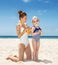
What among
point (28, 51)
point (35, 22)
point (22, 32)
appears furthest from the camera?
point (28, 51)

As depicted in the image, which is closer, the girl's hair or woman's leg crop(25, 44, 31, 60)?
the girl's hair

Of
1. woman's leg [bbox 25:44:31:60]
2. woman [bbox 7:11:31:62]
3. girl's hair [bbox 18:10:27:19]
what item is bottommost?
woman's leg [bbox 25:44:31:60]

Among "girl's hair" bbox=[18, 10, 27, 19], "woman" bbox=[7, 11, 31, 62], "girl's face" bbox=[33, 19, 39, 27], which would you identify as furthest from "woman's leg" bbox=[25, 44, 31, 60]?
"girl's hair" bbox=[18, 10, 27, 19]

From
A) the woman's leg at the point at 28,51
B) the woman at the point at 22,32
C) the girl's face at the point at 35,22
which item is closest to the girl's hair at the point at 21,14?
the woman at the point at 22,32

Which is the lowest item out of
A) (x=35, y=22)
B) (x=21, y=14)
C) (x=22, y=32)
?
(x=22, y=32)

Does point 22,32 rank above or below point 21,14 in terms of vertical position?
below

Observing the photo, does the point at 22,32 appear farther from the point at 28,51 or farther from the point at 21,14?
the point at 28,51

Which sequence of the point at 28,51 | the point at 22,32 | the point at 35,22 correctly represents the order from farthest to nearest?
the point at 28,51, the point at 35,22, the point at 22,32

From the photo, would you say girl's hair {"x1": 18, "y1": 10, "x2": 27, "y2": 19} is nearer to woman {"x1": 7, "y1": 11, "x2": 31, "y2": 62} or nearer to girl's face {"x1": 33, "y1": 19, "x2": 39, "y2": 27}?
woman {"x1": 7, "y1": 11, "x2": 31, "y2": 62}

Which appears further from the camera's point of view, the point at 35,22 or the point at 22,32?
the point at 35,22

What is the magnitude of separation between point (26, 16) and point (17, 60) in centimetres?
145

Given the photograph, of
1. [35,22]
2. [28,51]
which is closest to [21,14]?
[35,22]

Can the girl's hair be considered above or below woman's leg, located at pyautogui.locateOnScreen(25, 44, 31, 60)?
above

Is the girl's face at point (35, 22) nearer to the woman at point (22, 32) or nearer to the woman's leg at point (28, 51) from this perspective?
the woman at point (22, 32)
